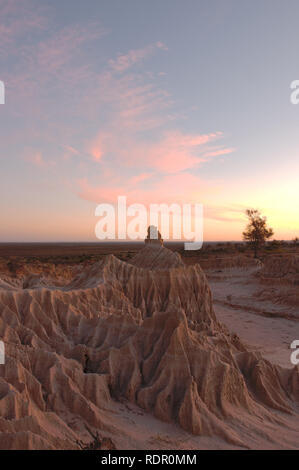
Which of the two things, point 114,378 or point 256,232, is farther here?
point 256,232

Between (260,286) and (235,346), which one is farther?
(260,286)

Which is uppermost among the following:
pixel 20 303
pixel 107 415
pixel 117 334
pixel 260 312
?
pixel 20 303

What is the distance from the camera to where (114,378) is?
392 inches

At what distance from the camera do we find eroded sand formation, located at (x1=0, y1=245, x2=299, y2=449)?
A: 7.69 metres

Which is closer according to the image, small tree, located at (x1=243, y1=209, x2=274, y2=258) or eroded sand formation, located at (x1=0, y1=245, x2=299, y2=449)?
eroded sand formation, located at (x1=0, y1=245, x2=299, y2=449)

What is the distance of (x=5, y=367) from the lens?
8.16 meters

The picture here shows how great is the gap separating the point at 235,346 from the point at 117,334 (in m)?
7.37

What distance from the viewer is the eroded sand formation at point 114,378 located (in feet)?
25.2

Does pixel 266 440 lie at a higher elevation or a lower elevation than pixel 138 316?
lower

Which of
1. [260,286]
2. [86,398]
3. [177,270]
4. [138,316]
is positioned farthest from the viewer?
[260,286]

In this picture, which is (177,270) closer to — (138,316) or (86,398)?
(138,316)

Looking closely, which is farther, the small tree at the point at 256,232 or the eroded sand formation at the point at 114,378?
the small tree at the point at 256,232
